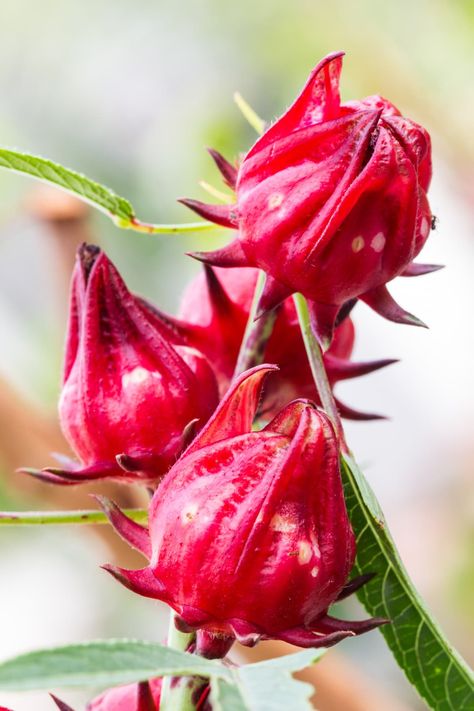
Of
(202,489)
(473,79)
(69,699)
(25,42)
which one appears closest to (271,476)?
(202,489)

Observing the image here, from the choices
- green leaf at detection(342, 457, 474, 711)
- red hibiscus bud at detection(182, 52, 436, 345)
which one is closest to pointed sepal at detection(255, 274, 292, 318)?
red hibiscus bud at detection(182, 52, 436, 345)

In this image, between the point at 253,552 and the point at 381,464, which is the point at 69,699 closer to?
the point at 381,464

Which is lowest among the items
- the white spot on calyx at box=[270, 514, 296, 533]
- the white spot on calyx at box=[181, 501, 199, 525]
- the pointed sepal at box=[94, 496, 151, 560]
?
the pointed sepal at box=[94, 496, 151, 560]

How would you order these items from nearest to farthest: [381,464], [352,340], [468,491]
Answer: [352,340]
[468,491]
[381,464]

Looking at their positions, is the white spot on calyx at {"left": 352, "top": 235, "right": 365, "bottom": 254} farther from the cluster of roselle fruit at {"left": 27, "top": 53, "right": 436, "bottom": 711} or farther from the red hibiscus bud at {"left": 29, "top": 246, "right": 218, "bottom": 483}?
the red hibiscus bud at {"left": 29, "top": 246, "right": 218, "bottom": 483}

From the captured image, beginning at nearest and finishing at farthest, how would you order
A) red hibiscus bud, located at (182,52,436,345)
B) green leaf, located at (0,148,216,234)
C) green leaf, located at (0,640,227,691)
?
green leaf, located at (0,640,227,691), red hibiscus bud, located at (182,52,436,345), green leaf, located at (0,148,216,234)

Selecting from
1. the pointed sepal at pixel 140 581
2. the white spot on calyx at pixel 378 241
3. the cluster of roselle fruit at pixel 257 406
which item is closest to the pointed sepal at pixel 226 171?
the cluster of roselle fruit at pixel 257 406
